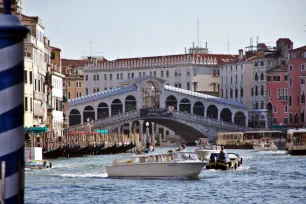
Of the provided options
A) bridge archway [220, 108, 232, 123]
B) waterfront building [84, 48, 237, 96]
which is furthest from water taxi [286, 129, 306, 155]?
waterfront building [84, 48, 237, 96]

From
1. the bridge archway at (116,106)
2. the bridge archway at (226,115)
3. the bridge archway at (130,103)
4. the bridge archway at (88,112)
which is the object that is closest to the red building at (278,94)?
the bridge archway at (226,115)

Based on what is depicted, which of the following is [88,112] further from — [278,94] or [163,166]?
[163,166]

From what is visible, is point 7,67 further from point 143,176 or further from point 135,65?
point 135,65

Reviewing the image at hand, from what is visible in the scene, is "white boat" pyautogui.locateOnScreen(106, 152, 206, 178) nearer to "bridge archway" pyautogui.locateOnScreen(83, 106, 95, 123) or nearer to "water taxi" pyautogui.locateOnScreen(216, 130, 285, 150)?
"water taxi" pyautogui.locateOnScreen(216, 130, 285, 150)

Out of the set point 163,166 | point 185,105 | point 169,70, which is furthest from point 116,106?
point 163,166

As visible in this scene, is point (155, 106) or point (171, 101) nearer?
point (155, 106)

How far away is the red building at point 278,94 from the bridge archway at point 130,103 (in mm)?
11264

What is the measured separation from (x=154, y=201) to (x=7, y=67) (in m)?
13.5

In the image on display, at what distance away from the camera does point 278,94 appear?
82.4m

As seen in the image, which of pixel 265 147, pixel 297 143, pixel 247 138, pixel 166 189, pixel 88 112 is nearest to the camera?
pixel 166 189

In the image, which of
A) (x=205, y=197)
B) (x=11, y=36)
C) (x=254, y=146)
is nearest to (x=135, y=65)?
(x=254, y=146)

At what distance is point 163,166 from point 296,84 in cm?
5657

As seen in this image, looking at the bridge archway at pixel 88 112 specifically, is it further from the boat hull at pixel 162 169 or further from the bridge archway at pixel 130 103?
the boat hull at pixel 162 169

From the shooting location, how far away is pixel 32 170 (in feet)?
A: 91.4
